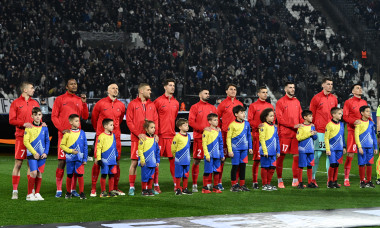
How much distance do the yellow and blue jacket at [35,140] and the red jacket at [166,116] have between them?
6.24 ft

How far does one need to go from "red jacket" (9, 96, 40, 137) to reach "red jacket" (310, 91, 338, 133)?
4.76 meters

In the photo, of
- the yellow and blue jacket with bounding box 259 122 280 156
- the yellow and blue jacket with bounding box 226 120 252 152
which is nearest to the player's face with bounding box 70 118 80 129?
the yellow and blue jacket with bounding box 226 120 252 152

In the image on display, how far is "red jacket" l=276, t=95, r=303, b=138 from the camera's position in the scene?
10734 millimetres

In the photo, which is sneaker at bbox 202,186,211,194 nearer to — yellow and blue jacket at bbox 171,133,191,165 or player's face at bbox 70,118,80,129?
yellow and blue jacket at bbox 171,133,191,165

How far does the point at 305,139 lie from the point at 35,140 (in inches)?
168

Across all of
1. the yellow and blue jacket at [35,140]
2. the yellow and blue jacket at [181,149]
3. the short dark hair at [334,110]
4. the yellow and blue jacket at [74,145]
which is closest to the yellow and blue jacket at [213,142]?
the yellow and blue jacket at [181,149]

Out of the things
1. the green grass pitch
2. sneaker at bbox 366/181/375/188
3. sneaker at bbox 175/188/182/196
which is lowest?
the green grass pitch

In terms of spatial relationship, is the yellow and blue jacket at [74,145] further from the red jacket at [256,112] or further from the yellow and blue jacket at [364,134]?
the yellow and blue jacket at [364,134]

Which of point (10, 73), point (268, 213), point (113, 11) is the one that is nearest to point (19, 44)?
point (10, 73)

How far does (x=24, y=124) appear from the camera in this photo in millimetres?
8914

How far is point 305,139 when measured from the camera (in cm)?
1046

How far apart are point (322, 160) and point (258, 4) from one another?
17275 millimetres

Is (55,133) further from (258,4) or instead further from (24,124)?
(258,4)

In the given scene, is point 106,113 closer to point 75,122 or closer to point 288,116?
point 75,122
